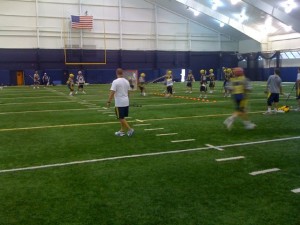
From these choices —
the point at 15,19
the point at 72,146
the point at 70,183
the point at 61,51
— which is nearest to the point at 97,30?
the point at 61,51

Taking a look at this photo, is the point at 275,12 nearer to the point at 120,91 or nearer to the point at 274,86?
the point at 274,86

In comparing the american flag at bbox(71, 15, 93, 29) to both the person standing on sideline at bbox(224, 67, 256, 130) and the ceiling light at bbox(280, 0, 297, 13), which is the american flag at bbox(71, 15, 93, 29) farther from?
the person standing on sideline at bbox(224, 67, 256, 130)

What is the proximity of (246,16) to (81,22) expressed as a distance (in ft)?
66.8

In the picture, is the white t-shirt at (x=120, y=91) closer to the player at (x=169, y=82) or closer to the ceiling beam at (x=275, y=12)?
the player at (x=169, y=82)

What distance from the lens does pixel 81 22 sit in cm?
4162

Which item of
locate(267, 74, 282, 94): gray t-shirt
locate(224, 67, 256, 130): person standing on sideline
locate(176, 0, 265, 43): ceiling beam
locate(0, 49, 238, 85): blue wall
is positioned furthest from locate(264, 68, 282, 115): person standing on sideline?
locate(0, 49, 238, 85): blue wall

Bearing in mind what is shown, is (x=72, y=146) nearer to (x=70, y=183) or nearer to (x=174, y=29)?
(x=70, y=183)

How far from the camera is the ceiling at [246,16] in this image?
116 feet

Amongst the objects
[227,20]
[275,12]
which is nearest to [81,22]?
[227,20]

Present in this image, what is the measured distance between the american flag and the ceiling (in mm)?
9994

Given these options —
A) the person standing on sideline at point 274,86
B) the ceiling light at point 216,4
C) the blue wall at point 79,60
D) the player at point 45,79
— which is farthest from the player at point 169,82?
the player at point 45,79

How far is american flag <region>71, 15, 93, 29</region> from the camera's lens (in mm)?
41375

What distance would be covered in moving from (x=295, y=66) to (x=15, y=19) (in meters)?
35.3

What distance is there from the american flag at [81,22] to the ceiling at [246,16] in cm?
999
